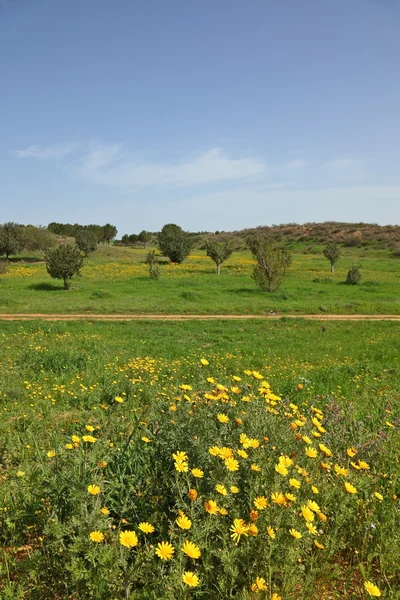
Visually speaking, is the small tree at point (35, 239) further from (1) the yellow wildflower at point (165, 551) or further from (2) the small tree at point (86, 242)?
(1) the yellow wildflower at point (165, 551)

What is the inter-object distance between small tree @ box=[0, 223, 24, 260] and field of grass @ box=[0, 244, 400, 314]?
7.93 m

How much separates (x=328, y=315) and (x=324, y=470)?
21.6 metres

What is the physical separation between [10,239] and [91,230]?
41.2 metres

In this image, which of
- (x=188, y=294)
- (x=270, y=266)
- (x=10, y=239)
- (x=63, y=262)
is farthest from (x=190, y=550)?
(x=10, y=239)

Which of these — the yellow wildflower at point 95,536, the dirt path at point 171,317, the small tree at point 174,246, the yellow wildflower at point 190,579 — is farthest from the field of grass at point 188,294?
the yellow wildflower at point 190,579

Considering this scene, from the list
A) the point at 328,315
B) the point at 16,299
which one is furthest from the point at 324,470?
the point at 16,299

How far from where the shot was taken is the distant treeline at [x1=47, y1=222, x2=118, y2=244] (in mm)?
95312

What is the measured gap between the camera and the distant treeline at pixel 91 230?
95312mm

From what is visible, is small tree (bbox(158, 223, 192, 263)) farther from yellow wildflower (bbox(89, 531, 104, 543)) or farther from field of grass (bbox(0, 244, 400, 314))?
yellow wildflower (bbox(89, 531, 104, 543))

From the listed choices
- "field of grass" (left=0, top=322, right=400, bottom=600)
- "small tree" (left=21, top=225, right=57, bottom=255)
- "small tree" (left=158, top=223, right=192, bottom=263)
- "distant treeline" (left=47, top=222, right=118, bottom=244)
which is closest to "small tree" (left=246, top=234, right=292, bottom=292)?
"small tree" (left=158, top=223, right=192, bottom=263)

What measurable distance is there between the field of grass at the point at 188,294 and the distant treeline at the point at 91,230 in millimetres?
50934

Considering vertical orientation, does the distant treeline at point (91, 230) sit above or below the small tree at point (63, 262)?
above

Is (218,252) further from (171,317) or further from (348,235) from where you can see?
(348,235)

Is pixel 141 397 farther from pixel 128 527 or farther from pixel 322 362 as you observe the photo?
pixel 322 362
